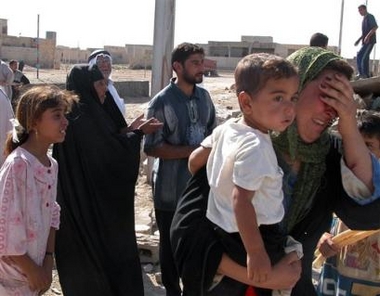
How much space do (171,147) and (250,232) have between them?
2590mm

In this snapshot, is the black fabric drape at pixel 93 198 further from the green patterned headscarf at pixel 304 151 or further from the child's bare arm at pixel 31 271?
the green patterned headscarf at pixel 304 151

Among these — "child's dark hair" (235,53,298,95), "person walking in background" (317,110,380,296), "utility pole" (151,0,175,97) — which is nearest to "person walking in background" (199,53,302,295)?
"child's dark hair" (235,53,298,95)

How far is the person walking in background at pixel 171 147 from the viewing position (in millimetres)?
4254

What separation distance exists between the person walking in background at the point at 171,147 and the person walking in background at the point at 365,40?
9.38 metres

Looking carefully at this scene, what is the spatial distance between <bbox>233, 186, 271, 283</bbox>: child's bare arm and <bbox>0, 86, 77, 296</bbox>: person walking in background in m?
1.42

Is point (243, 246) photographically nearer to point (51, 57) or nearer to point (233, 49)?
point (51, 57)

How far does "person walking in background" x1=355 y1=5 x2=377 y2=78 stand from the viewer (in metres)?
13.0

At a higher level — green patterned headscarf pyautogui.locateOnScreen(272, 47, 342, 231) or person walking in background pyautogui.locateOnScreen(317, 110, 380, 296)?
green patterned headscarf pyautogui.locateOnScreen(272, 47, 342, 231)

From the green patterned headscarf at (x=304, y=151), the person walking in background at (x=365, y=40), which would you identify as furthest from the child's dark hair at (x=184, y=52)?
the person walking in background at (x=365, y=40)

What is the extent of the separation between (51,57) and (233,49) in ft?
76.4

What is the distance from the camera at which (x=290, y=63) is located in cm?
183

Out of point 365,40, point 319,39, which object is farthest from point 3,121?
point 365,40

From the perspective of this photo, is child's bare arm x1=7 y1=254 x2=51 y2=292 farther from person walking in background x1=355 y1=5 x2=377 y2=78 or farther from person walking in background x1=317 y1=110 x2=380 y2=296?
person walking in background x1=355 y1=5 x2=377 y2=78

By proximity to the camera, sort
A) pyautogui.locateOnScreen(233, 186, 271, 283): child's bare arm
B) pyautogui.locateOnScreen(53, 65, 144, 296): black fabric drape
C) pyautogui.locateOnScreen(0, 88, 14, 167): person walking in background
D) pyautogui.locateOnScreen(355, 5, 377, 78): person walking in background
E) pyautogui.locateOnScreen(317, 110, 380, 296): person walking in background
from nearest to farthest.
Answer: pyautogui.locateOnScreen(233, 186, 271, 283): child's bare arm, pyautogui.locateOnScreen(317, 110, 380, 296): person walking in background, pyautogui.locateOnScreen(53, 65, 144, 296): black fabric drape, pyautogui.locateOnScreen(0, 88, 14, 167): person walking in background, pyautogui.locateOnScreen(355, 5, 377, 78): person walking in background
